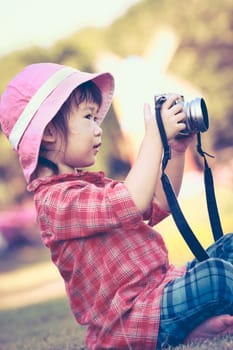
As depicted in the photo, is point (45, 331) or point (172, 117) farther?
point (45, 331)

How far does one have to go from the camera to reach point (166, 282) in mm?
1234

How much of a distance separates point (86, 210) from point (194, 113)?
27 centimetres

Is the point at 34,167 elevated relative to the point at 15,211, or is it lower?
elevated

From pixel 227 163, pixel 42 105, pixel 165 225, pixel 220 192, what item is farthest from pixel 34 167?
pixel 227 163

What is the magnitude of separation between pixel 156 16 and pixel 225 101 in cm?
75

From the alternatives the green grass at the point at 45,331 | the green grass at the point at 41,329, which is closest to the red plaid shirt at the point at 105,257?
the green grass at the point at 45,331

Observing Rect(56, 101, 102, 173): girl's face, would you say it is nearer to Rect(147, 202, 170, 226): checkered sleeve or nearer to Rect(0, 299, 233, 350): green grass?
Rect(147, 202, 170, 226): checkered sleeve

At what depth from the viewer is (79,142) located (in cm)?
130

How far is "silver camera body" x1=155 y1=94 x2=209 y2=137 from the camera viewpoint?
118 centimetres

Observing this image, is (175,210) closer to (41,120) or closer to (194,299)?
(194,299)

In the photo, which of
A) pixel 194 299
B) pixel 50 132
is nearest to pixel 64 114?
pixel 50 132

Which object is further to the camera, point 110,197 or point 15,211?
point 15,211

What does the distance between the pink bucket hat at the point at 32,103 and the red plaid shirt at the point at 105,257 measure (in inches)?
3.1

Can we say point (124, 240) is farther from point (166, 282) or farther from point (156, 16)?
point (156, 16)
